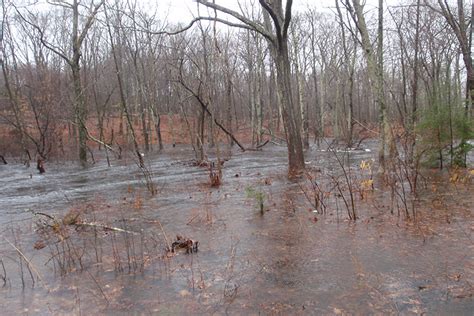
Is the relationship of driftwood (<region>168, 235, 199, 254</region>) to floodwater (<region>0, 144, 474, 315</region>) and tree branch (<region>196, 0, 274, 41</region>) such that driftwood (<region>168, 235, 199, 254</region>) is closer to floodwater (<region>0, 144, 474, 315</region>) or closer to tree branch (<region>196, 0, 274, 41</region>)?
floodwater (<region>0, 144, 474, 315</region>)

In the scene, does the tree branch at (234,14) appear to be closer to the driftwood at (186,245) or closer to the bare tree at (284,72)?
the bare tree at (284,72)

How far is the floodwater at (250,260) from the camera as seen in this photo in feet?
12.2

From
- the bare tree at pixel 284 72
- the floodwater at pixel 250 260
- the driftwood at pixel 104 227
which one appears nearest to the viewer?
the floodwater at pixel 250 260

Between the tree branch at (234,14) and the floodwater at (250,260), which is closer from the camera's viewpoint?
the floodwater at (250,260)

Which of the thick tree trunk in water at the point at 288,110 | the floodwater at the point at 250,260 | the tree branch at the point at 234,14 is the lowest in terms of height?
the floodwater at the point at 250,260

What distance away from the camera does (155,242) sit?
5523mm

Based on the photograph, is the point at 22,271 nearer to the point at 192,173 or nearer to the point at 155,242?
the point at 155,242

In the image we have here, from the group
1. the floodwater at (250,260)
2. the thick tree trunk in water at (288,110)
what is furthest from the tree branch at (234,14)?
the floodwater at (250,260)

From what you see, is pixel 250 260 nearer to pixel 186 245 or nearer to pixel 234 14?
pixel 186 245

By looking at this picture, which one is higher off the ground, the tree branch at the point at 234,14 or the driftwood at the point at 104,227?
the tree branch at the point at 234,14

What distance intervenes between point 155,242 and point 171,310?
1.97 metres

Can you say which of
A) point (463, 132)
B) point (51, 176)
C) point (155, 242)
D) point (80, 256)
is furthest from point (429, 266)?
point (51, 176)

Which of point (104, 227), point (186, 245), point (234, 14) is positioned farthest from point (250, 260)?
point (234, 14)

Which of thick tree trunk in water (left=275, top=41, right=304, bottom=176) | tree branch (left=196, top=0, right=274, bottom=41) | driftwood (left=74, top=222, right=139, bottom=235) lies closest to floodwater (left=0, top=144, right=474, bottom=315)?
driftwood (left=74, top=222, right=139, bottom=235)
